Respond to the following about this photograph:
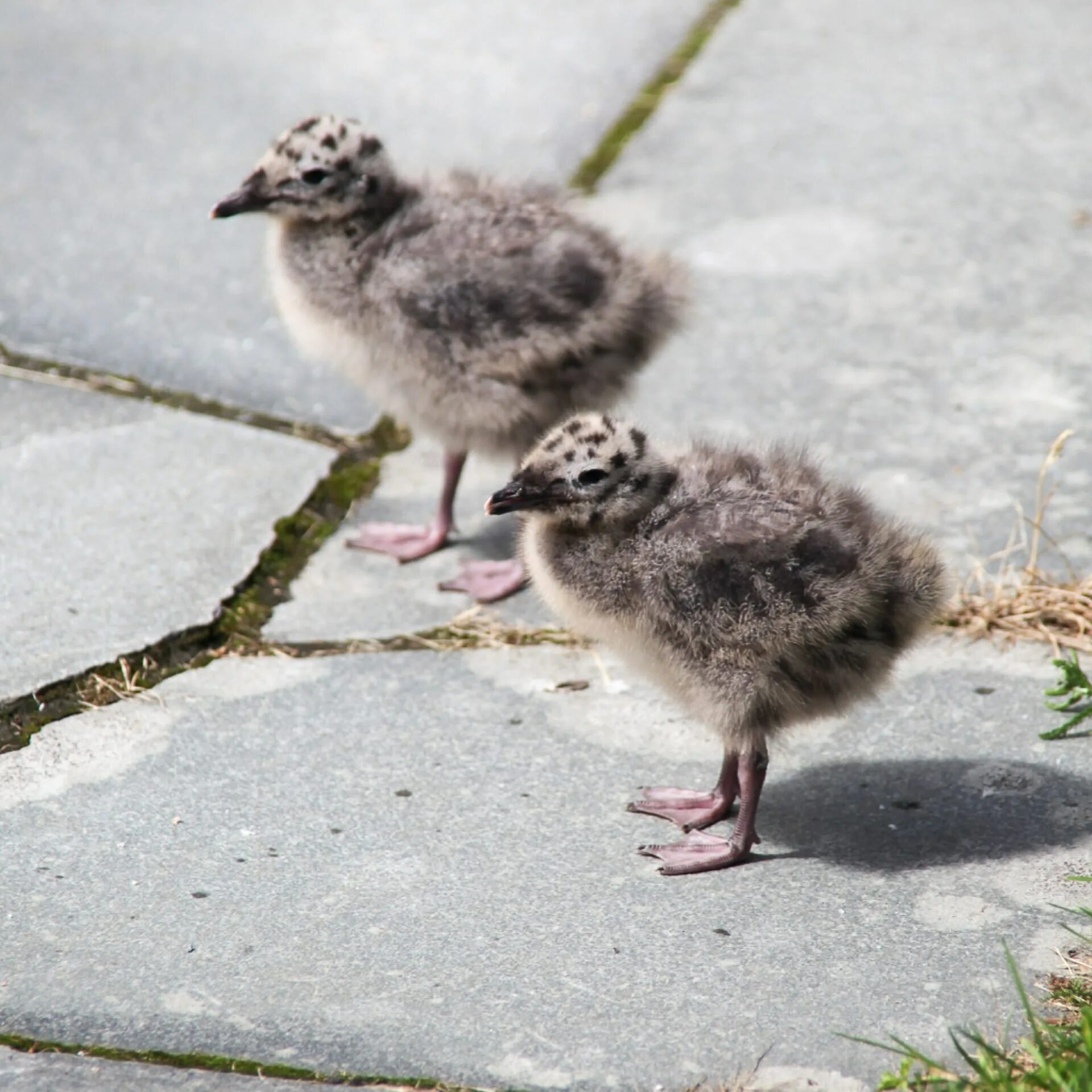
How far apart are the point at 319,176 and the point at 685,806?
2397mm

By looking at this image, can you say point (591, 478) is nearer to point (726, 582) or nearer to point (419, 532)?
point (726, 582)

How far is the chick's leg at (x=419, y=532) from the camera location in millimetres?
4711

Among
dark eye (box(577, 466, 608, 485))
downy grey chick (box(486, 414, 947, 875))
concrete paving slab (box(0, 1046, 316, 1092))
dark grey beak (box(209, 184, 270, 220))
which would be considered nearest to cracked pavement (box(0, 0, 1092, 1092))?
concrete paving slab (box(0, 1046, 316, 1092))

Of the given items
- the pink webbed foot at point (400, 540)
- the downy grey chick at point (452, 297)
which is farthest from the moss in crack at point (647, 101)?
the pink webbed foot at point (400, 540)

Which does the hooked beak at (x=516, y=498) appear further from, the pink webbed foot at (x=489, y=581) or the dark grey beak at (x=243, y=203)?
the dark grey beak at (x=243, y=203)

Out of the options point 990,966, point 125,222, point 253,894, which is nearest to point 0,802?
point 253,894

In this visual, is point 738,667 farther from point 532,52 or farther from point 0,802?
point 532,52

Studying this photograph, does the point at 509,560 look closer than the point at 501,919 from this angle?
No

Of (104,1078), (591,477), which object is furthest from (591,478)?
(104,1078)

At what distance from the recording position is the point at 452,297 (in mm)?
4723

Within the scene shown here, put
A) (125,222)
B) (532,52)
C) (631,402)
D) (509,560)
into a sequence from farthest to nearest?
1. (532,52)
2. (125,222)
3. (631,402)
4. (509,560)

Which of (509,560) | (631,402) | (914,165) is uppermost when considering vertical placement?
(914,165)

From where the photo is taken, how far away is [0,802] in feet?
11.2

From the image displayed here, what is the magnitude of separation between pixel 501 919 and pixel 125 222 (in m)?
3.78
